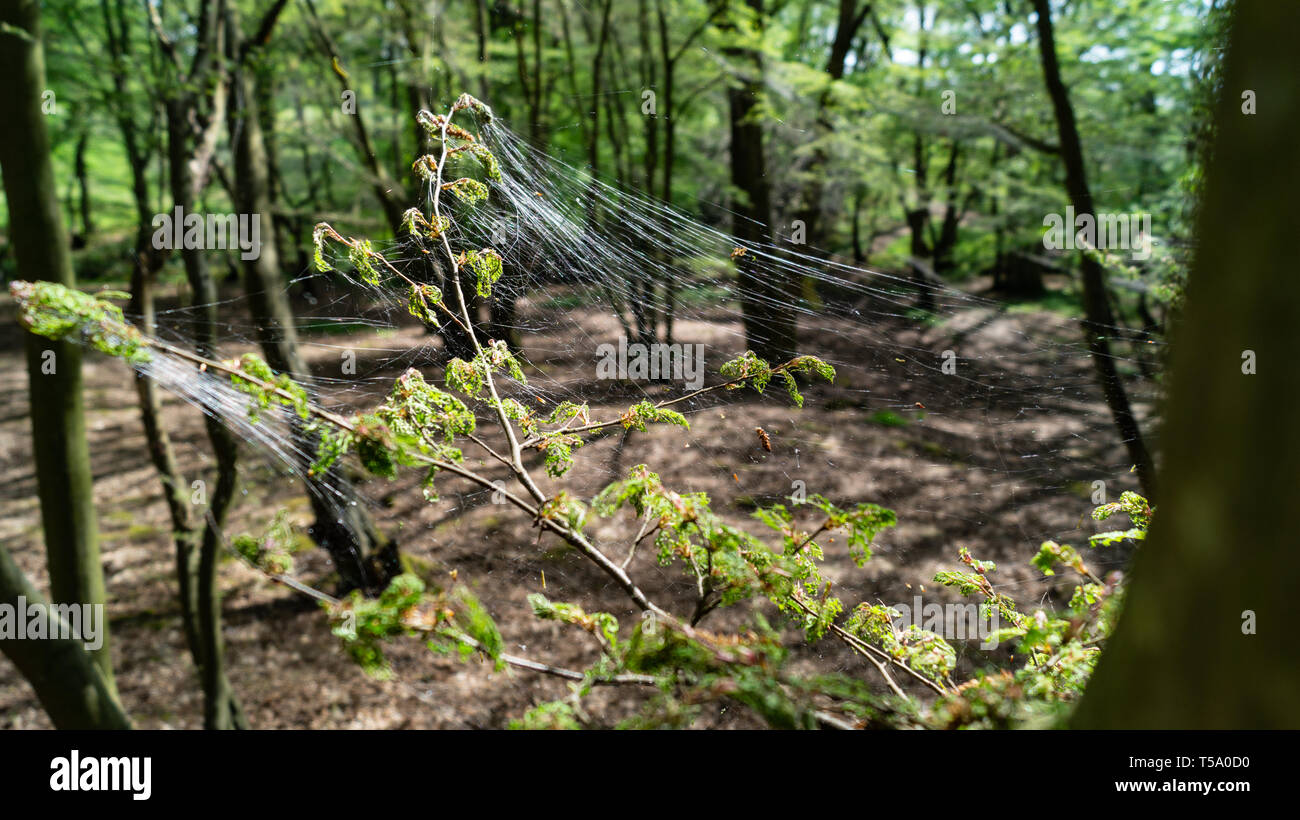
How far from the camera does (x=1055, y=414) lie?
364cm

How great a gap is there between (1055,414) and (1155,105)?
10517 millimetres

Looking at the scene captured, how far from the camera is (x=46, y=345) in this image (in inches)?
140

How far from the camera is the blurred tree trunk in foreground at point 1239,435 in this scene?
483 mm

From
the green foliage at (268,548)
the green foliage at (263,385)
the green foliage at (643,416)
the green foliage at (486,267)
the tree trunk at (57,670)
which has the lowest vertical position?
the tree trunk at (57,670)

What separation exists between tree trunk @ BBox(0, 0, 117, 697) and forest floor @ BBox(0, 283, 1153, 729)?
4.52ft

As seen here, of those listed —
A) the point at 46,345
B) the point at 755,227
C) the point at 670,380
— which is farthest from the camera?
the point at 755,227

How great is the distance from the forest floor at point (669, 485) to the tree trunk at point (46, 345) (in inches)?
54.2

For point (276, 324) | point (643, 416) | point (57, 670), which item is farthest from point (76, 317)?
point (276, 324)

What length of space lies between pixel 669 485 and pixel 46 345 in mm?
3612

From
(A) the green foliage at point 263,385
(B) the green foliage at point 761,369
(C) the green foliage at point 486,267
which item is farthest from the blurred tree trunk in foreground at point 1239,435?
(C) the green foliage at point 486,267

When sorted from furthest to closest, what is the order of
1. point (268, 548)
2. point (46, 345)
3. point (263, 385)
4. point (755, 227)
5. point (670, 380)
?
point (755, 227) → point (46, 345) → point (670, 380) → point (268, 548) → point (263, 385)

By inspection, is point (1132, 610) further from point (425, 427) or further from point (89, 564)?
point (89, 564)

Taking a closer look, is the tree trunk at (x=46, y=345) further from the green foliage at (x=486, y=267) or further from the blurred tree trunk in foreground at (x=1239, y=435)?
the blurred tree trunk in foreground at (x=1239, y=435)

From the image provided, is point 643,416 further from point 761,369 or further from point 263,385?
point 263,385
